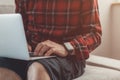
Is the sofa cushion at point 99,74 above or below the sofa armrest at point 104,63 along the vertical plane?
above

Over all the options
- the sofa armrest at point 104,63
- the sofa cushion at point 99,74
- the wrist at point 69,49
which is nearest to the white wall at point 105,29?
the sofa armrest at point 104,63

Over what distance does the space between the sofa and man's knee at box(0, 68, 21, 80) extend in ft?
1.11

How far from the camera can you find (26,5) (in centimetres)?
155

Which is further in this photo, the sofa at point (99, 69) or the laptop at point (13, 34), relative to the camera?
the sofa at point (99, 69)

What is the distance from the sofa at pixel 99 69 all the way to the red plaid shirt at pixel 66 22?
0.44ft

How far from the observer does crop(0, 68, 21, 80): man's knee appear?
3.58ft

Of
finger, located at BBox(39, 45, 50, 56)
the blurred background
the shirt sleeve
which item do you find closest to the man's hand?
finger, located at BBox(39, 45, 50, 56)

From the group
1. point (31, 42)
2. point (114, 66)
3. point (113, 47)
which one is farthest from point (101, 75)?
point (113, 47)

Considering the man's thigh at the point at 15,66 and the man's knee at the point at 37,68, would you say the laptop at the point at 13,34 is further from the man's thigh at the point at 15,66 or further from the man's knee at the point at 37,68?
the man's thigh at the point at 15,66

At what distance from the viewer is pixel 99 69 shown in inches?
57.4

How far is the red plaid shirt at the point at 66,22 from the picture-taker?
1.36 metres

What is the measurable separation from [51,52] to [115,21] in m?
1.47

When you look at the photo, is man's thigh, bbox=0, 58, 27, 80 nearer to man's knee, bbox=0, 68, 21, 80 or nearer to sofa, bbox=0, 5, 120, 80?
man's knee, bbox=0, 68, 21, 80

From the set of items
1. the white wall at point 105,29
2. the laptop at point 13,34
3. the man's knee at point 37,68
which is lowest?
the white wall at point 105,29
